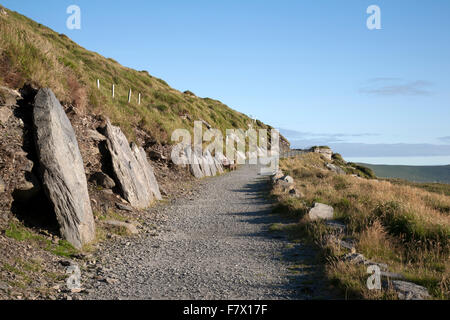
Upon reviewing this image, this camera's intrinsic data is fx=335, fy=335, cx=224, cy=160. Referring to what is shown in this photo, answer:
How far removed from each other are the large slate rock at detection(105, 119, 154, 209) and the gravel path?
133 centimetres

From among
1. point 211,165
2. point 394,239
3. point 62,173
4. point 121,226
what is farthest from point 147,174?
point 211,165

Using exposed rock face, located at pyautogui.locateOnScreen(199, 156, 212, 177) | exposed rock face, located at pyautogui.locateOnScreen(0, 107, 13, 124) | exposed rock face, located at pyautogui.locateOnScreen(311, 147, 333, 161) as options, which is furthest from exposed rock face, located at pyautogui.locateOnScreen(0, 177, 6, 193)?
exposed rock face, located at pyautogui.locateOnScreen(311, 147, 333, 161)

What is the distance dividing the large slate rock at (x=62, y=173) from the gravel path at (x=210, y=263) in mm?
949

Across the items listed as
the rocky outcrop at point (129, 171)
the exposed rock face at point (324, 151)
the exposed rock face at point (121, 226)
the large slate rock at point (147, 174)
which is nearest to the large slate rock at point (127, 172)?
the rocky outcrop at point (129, 171)

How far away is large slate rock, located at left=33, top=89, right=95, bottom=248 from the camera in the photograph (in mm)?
7879

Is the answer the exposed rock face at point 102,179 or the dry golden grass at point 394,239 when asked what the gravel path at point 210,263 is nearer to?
the dry golden grass at point 394,239

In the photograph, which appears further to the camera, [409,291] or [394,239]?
[394,239]

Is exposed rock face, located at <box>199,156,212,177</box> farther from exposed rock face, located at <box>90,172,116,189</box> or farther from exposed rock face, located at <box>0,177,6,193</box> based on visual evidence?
exposed rock face, located at <box>0,177,6,193</box>

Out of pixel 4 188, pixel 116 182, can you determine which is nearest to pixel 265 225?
pixel 116 182

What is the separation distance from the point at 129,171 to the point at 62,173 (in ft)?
15.2

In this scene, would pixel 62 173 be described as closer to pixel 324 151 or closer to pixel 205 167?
pixel 205 167

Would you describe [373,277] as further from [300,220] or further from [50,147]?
[50,147]

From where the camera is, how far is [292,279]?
21.6 feet

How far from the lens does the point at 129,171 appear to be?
41.8 ft
